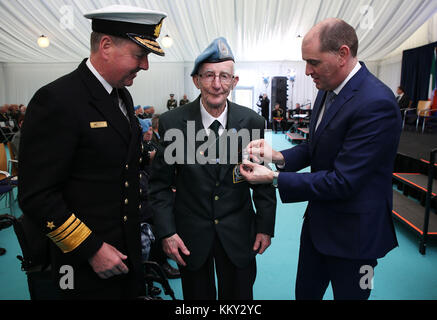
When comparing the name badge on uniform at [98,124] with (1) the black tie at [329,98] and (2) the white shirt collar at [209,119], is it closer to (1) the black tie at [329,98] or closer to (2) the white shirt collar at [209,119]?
(2) the white shirt collar at [209,119]

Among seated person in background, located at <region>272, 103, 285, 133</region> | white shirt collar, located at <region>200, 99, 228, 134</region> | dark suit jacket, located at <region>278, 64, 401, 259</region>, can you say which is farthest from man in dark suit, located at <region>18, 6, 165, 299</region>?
seated person in background, located at <region>272, 103, 285, 133</region>

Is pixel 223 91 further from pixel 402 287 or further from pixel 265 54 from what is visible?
pixel 265 54

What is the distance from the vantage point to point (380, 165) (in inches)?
49.5

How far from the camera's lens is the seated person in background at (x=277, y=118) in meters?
14.6

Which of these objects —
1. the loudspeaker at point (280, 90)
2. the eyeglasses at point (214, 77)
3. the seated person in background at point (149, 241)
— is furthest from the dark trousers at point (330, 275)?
the loudspeaker at point (280, 90)

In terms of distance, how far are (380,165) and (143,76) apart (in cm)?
1822

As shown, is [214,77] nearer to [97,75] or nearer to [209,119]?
[209,119]

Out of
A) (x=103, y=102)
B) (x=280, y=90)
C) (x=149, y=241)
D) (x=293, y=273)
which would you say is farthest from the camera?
(x=280, y=90)

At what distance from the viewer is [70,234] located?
39.7 inches

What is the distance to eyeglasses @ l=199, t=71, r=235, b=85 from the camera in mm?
1282

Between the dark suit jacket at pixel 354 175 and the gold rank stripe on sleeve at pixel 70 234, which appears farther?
the dark suit jacket at pixel 354 175

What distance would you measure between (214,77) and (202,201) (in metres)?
0.58

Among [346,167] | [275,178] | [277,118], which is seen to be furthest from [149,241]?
[277,118]
